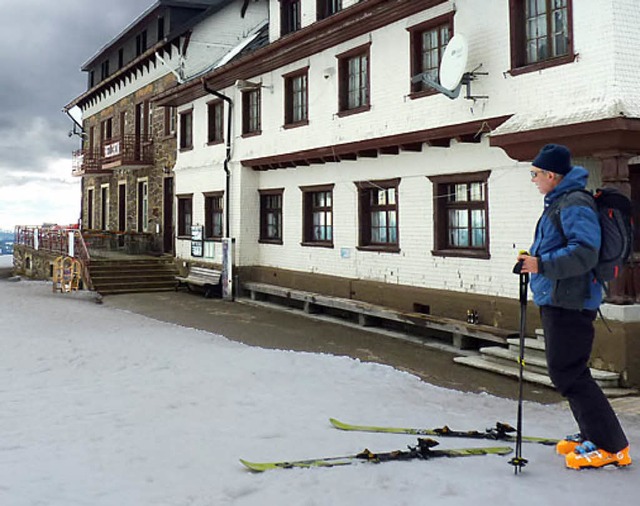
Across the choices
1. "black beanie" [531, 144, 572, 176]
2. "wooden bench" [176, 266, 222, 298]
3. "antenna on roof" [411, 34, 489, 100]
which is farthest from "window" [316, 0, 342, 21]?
"black beanie" [531, 144, 572, 176]

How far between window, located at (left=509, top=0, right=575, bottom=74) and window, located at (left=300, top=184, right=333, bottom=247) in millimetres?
5974

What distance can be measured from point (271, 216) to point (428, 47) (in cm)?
744

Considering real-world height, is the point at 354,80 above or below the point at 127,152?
below

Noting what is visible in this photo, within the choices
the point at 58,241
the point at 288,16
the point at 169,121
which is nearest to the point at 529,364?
the point at 288,16

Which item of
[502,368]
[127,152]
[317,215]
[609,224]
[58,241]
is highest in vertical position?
[127,152]

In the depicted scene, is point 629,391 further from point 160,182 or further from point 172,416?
point 160,182

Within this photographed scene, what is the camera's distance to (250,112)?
17219 millimetres

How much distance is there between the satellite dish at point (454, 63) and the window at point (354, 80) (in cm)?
283

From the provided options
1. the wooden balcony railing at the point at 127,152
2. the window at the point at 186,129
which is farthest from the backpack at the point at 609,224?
the wooden balcony railing at the point at 127,152

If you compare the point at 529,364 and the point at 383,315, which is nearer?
the point at 529,364

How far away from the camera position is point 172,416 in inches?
206

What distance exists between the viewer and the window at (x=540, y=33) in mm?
8836

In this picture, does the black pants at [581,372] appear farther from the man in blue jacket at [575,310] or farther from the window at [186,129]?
the window at [186,129]

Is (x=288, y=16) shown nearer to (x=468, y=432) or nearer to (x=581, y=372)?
(x=468, y=432)
